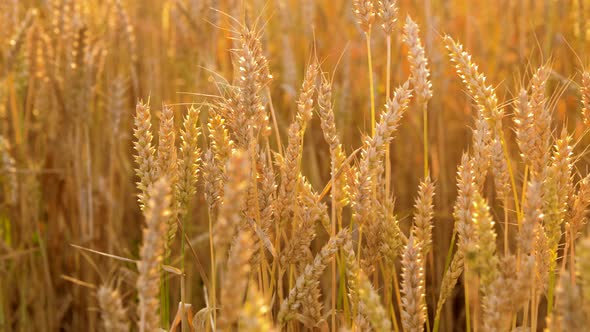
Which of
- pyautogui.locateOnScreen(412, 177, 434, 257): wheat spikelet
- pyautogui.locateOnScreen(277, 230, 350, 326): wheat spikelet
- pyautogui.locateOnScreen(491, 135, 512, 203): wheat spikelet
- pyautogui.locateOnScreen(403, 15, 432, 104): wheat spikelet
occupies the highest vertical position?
pyautogui.locateOnScreen(403, 15, 432, 104): wheat spikelet

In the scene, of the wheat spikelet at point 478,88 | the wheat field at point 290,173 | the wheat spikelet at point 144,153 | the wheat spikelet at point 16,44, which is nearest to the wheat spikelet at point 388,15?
the wheat field at point 290,173

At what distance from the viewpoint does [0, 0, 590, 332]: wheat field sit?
1.05 m

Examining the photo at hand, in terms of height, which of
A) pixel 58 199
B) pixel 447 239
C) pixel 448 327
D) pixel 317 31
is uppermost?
pixel 317 31

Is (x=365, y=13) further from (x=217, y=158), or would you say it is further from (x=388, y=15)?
(x=217, y=158)

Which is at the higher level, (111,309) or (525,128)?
(525,128)

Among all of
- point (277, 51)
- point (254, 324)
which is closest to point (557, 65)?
point (277, 51)

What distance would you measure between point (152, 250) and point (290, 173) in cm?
39

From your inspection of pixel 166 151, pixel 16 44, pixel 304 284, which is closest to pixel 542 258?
pixel 304 284

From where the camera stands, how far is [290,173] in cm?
118

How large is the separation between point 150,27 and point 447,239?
168 cm

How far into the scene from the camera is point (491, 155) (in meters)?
1.16

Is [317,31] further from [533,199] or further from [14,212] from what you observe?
[533,199]

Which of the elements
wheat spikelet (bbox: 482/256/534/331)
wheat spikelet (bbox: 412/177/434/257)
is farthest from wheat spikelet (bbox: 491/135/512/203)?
wheat spikelet (bbox: 482/256/534/331)

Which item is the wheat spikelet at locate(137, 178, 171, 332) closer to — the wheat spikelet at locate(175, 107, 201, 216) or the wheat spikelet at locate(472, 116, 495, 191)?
the wheat spikelet at locate(175, 107, 201, 216)
